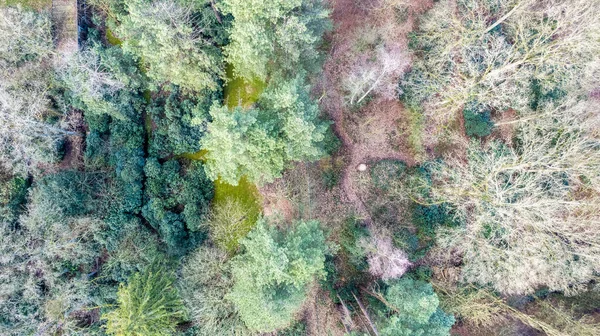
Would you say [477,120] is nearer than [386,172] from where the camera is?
Yes

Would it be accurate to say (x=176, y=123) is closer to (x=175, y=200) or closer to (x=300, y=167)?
(x=175, y=200)

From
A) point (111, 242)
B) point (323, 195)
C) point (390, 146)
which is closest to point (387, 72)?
point (390, 146)

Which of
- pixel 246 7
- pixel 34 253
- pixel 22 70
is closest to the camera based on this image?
pixel 246 7

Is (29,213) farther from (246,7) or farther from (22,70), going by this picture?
(246,7)

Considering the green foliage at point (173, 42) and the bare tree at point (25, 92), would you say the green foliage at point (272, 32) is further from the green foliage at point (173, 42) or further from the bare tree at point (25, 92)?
the bare tree at point (25, 92)

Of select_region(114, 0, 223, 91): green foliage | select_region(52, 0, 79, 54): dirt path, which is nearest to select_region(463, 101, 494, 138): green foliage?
select_region(114, 0, 223, 91): green foliage

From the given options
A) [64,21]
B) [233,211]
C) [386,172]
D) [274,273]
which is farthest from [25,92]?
[386,172]

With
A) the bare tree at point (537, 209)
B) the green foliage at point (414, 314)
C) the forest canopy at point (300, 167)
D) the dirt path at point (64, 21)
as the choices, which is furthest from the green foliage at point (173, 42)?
the bare tree at point (537, 209)
